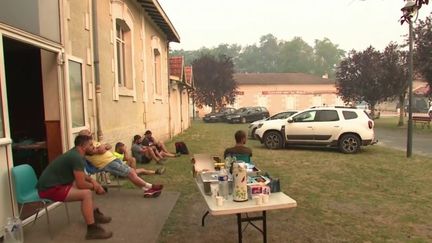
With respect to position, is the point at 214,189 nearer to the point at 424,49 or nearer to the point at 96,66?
the point at 96,66

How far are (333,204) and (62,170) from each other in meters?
4.47

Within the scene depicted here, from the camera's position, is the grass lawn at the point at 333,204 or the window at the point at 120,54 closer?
the grass lawn at the point at 333,204

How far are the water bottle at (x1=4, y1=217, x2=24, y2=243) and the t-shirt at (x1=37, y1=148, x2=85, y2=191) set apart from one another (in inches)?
19.0

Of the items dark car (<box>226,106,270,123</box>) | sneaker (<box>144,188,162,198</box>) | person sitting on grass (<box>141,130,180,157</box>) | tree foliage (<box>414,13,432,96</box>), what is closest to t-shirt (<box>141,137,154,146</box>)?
person sitting on grass (<box>141,130,180,157</box>)

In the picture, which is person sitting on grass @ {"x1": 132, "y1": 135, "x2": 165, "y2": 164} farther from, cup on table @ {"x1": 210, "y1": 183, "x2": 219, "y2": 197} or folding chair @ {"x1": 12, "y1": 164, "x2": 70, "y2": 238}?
cup on table @ {"x1": 210, "y1": 183, "x2": 219, "y2": 197}

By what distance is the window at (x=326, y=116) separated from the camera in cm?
1333

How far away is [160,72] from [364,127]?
9.07 m

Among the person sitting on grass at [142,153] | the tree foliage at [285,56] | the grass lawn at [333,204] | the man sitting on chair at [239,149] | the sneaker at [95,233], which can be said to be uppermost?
the tree foliage at [285,56]

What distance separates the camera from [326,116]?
13.5 m

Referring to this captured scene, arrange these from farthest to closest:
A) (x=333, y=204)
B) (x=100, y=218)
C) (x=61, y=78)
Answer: (x=333, y=204), (x=61, y=78), (x=100, y=218)

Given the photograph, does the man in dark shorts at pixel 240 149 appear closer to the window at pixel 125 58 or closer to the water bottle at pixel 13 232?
the water bottle at pixel 13 232

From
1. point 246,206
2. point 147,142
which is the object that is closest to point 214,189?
point 246,206

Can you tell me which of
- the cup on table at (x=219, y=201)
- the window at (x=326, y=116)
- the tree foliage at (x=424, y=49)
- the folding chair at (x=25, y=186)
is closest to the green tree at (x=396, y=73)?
the tree foliage at (x=424, y=49)

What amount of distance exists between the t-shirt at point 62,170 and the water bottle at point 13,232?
1.59ft
